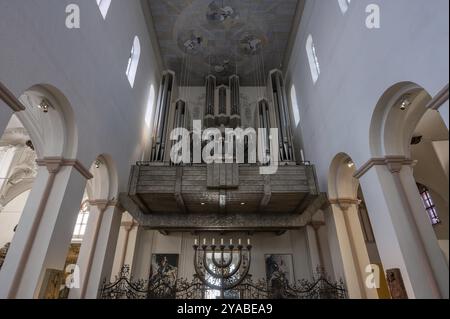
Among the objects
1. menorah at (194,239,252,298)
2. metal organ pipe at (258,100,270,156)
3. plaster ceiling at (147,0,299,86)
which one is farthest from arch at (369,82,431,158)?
plaster ceiling at (147,0,299,86)

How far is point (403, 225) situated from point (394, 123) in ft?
6.33

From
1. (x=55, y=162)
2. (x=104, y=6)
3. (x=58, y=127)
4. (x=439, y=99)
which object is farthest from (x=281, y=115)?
(x=55, y=162)

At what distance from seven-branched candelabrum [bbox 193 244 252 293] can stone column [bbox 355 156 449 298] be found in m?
2.56

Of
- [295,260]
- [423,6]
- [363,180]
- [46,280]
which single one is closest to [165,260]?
[295,260]

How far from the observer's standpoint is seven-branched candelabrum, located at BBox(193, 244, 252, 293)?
18.0ft

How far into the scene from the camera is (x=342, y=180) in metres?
Answer: 7.57

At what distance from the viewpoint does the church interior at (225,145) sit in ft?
14.2

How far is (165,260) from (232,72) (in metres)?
9.77

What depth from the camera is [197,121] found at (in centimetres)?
1348

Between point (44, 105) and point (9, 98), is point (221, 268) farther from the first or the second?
point (44, 105)

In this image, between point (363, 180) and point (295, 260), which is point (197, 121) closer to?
point (295, 260)

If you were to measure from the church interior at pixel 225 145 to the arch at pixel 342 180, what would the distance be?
0.11 feet

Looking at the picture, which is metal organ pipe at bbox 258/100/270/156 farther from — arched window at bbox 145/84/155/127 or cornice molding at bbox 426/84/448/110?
cornice molding at bbox 426/84/448/110

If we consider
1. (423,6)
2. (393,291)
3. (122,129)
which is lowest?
(393,291)
